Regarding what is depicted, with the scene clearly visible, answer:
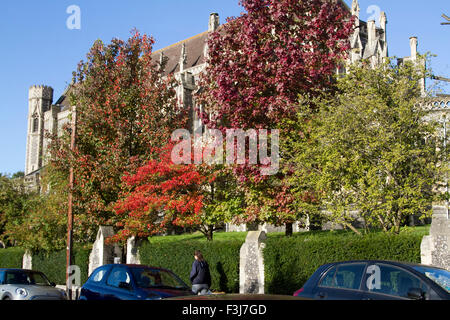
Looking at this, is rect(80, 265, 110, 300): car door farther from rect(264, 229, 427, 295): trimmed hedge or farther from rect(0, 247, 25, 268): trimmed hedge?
rect(0, 247, 25, 268): trimmed hedge

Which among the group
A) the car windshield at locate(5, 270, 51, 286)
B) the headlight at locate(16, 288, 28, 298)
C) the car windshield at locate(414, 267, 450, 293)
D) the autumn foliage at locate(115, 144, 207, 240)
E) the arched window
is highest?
the arched window

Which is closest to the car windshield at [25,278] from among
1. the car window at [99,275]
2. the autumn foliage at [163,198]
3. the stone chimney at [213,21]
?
the autumn foliage at [163,198]

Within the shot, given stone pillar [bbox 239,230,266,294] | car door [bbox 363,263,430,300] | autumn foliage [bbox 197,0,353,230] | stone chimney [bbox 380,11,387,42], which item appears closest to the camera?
car door [bbox 363,263,430,300]

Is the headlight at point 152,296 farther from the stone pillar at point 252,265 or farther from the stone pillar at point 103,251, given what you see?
the stone pillar at point 103,251

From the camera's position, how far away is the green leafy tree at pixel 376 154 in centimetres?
1499

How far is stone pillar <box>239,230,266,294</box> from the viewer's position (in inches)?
617

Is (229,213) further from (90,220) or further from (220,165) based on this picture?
(90,220)

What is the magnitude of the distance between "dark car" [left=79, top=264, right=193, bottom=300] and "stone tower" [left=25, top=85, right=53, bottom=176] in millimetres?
86514

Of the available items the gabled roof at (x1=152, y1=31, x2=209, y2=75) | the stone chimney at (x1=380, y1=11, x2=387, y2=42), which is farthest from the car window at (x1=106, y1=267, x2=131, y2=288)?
the gabled roof at (x1=152, y1=31, x2=209, y2=75)

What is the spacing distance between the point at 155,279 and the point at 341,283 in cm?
433

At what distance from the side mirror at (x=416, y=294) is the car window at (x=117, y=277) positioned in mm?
5753

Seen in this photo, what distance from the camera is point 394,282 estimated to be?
7641mm

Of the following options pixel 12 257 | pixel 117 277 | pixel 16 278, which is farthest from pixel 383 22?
pixel 117 277
